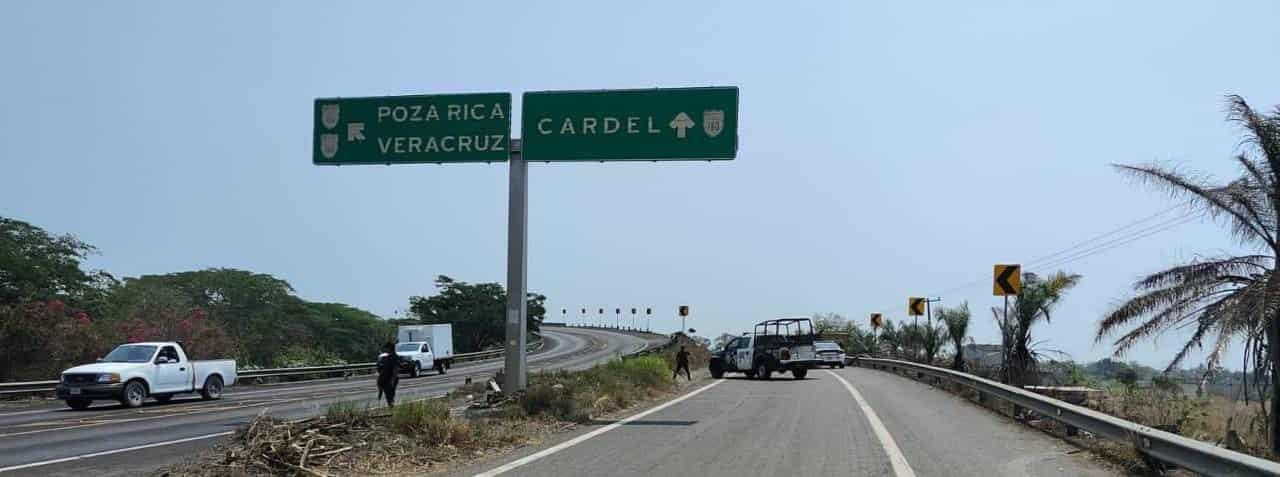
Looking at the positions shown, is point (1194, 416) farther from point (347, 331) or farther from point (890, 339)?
point (347, 331)

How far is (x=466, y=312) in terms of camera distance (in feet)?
293

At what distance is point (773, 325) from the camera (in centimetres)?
3856

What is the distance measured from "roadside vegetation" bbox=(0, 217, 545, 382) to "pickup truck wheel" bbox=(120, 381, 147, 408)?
427 inches

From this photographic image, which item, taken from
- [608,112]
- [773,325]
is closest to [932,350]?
[773,325]

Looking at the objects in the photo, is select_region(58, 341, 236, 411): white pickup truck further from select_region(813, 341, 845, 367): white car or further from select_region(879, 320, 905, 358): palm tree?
select_region(879, 320, 905, 358): palm tree

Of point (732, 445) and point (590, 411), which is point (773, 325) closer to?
point (590, 411)

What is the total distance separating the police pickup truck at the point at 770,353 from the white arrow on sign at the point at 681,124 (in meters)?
17.9

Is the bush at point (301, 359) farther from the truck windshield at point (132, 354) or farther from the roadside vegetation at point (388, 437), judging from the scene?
the roadside vegetation at point (388, 437)

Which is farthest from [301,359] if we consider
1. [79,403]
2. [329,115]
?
[329,115]

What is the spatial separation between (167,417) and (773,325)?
22.9 meters

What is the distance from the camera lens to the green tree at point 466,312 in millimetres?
89125

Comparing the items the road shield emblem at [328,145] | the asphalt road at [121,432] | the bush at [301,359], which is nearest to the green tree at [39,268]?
the bush at [301,359]

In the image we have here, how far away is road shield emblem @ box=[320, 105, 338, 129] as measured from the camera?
2105 centimetres

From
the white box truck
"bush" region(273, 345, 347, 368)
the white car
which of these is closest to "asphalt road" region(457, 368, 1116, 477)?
the white car
